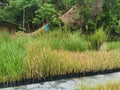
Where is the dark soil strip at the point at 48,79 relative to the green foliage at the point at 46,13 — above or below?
below

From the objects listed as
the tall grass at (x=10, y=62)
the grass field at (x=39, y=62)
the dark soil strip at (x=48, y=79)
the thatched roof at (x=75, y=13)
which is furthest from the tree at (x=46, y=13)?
the tall grass at (x=10, y=62)

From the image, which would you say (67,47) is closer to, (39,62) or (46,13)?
(39,62)

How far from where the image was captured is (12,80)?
5051mm

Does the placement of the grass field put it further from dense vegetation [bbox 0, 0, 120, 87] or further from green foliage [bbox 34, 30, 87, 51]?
green foliage [bbox 34, 30, 87, 51]

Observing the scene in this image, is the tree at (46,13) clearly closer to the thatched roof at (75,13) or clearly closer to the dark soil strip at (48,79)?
the thatched roof at (75,13)

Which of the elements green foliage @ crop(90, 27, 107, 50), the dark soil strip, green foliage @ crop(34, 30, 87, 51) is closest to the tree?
green foliage @ crop(90, 27, 107, 50)

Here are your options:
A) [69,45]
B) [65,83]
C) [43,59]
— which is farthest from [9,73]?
[69,45]

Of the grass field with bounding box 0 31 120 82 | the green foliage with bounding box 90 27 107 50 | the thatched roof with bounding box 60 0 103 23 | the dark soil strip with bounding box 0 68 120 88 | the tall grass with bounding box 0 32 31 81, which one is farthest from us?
the thatched roof with bounding box 60 0 103 23

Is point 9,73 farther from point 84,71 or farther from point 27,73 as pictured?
point 84,71

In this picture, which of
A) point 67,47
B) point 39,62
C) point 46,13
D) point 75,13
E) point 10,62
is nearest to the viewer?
point 10,62

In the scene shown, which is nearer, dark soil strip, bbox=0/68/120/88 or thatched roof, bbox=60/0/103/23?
dark soil strip, bbox=0/68/120/88

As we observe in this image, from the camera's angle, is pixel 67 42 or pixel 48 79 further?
pixel 67 42

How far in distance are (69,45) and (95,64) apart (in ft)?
5.38

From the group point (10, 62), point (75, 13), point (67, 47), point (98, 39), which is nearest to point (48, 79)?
point (10, 62)
